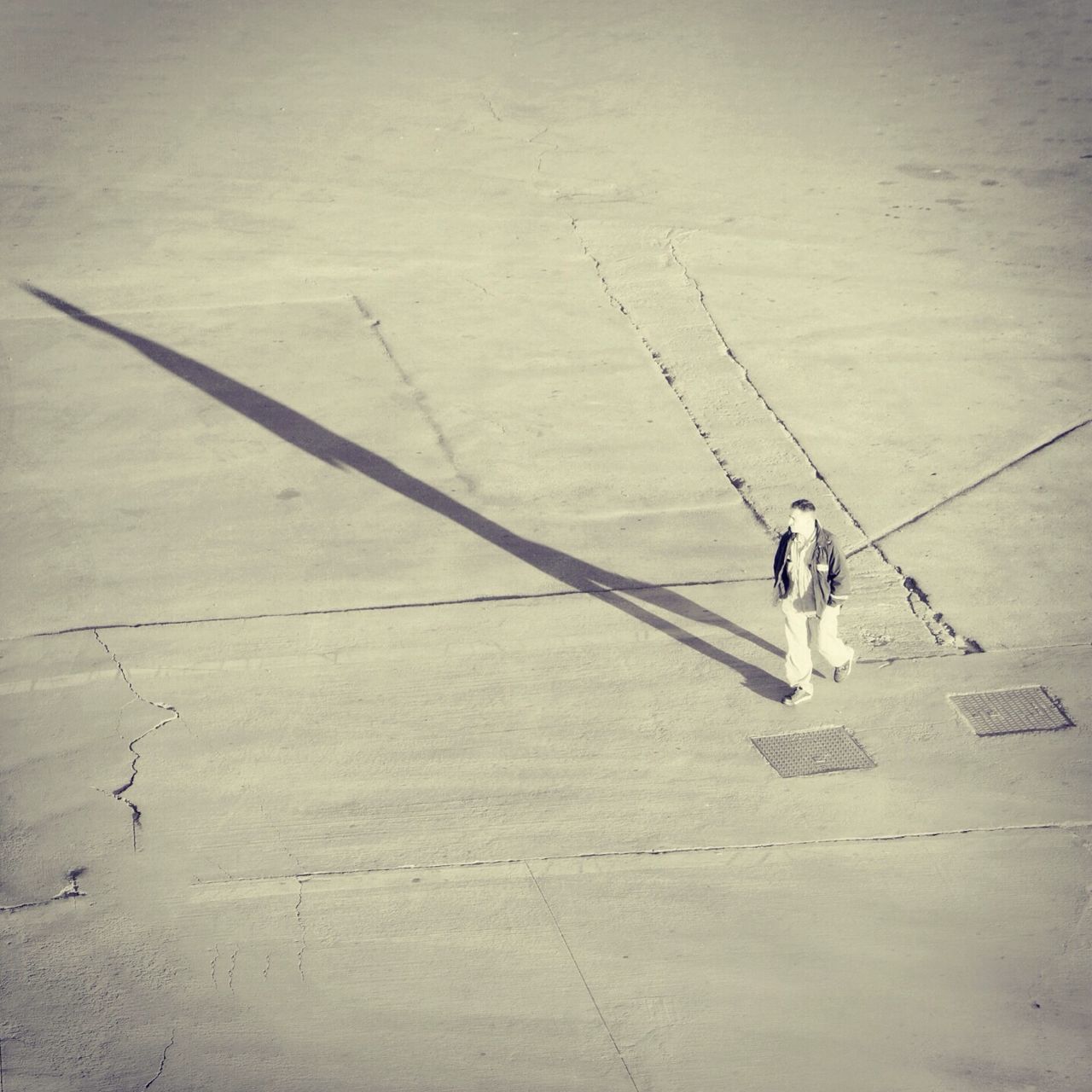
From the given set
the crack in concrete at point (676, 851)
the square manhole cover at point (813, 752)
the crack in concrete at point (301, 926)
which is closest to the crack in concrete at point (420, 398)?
the square manhole cover at point (813, 752)

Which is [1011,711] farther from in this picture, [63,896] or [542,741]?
[63,896]

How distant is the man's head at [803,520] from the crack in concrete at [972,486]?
1.99 metres

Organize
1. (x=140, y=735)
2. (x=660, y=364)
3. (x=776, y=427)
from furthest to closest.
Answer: (x=660, y=364) < (x=776, y=427) < (x=140, y=735)

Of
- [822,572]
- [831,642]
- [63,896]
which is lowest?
[63,896]

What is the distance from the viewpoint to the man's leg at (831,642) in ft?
27.1

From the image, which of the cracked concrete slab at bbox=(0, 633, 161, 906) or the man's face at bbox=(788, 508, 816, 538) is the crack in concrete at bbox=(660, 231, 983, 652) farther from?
the cracked concrete slab at bbox=(0, 633, 161, 906)

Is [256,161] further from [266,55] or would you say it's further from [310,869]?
[310,869]

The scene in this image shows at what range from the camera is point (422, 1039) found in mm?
6297

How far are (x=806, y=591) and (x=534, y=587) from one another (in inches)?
86.4

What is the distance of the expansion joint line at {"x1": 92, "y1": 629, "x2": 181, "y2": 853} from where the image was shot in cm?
764

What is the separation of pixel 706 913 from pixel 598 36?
57.0 feet

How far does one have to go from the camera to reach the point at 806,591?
26.7ft

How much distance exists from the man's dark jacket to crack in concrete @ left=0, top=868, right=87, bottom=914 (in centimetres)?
442

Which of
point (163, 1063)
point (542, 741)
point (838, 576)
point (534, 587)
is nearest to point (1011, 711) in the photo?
point (838, 576)
